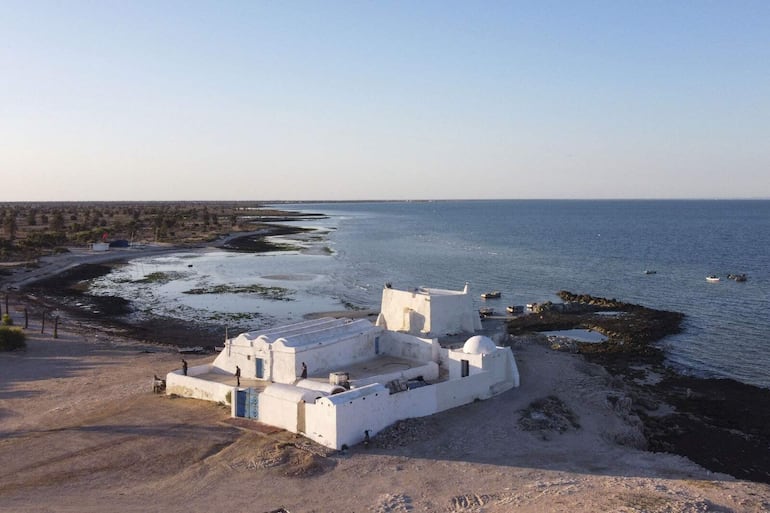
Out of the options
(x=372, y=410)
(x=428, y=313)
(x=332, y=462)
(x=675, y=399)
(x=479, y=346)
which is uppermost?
(x=428, y=313)

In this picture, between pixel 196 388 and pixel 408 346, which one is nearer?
pixel 196 388

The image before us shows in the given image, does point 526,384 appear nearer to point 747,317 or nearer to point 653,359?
point 653,359

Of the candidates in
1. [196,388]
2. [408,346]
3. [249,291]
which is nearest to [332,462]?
[196,388]

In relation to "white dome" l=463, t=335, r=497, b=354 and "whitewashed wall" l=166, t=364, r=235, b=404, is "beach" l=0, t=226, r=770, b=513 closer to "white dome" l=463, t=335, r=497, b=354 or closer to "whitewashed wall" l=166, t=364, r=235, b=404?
"whitewashed wall" l=166, t=364, r=235, b=404

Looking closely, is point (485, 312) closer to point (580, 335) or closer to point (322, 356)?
point (580, 335)

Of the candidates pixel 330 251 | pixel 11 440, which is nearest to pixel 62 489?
pixel 11 440

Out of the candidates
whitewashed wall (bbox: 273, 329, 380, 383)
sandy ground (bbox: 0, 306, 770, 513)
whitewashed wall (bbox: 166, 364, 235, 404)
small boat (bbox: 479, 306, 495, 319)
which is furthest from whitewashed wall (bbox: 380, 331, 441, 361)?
small boat (bbox: 479, 306, 495, 319)
